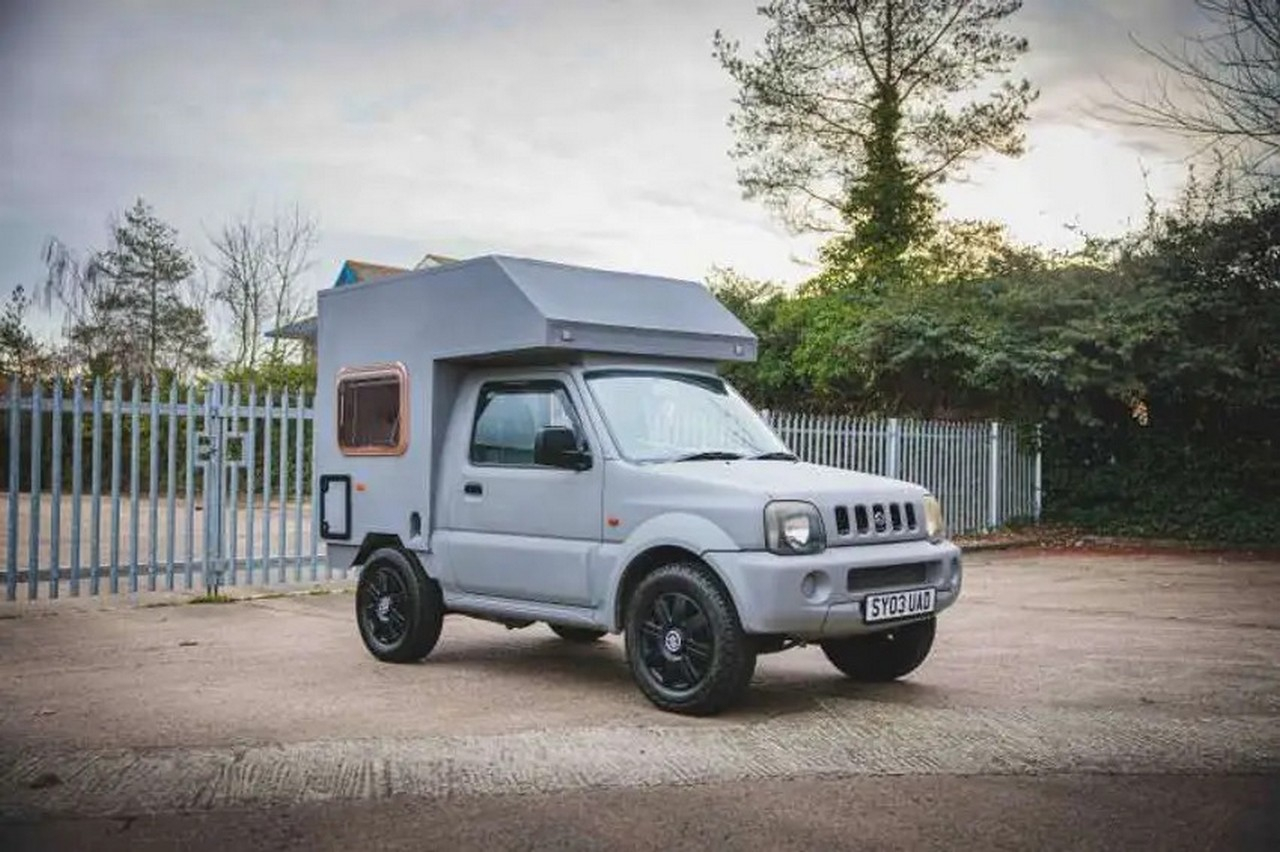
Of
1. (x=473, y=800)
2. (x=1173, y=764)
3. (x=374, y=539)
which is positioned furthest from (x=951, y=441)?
(x=473, y=800)

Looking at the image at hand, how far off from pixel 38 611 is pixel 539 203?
5.90 metres

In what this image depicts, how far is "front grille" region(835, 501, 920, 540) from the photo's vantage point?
6.52m

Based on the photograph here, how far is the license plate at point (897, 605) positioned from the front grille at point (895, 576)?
64mm

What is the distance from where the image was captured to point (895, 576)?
263 inches

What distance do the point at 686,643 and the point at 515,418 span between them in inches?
78.4

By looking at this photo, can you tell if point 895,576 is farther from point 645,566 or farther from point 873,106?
point 873,106

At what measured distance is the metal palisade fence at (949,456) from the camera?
1658cm

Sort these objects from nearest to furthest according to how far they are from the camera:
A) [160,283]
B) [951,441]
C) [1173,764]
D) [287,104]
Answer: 1. [1173,764]
2. [287,104]
3. [951,441]
4. [160,283]

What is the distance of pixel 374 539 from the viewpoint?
27.8 ft

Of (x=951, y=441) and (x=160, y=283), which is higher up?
(x=160, y=283)

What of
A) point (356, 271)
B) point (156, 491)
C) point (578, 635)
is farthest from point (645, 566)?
point (356, 271)

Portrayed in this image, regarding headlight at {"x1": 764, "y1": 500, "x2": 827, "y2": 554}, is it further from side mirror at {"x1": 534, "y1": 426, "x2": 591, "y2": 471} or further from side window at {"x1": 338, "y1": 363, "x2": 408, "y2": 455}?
side window at {"x1": 338, "y1": 363, "x2": 408, "y2": 455}

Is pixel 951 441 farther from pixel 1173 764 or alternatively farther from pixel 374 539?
pixel 1173 764

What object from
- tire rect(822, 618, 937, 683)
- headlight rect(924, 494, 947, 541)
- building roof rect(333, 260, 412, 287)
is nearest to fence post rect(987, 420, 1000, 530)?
tire rect(822, 618, 937, 683)
